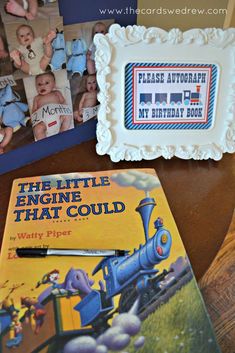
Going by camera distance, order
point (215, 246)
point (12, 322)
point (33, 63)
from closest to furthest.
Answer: point (12, 322) < point (215, 246) < point (33, 63)

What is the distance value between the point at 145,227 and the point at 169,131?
24 cm

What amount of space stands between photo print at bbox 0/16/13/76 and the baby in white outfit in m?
0.01

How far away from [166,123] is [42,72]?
0.25 metres

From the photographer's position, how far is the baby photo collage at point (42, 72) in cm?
68

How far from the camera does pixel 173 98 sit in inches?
30.3

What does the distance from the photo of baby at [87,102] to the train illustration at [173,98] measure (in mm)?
118

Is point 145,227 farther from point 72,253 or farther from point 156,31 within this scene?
point 156,31

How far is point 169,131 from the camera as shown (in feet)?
2.57

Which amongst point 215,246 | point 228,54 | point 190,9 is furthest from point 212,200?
point 190,9

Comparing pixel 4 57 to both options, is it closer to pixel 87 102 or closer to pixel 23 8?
pixel 23 8

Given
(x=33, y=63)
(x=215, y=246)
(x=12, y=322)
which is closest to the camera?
(x=12, y=322)

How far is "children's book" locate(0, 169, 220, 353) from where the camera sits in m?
0.48
